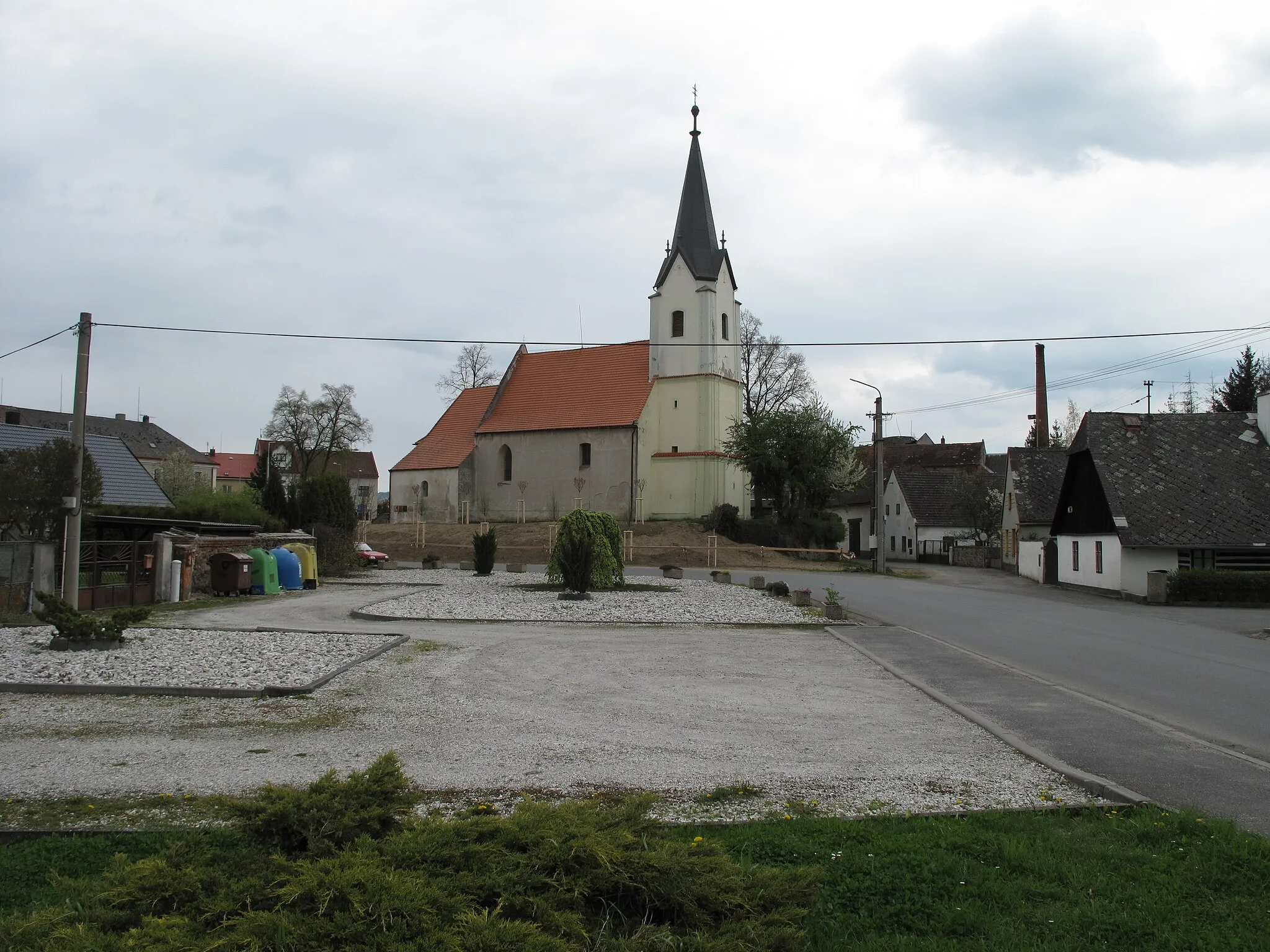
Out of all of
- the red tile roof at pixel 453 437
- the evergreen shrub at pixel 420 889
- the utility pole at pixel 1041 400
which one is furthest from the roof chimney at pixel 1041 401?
the evergreen shrub at pixel 420 889

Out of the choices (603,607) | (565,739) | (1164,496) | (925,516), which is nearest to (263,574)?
(603,607)

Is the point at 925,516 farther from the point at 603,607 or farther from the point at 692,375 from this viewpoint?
the point at 603,607

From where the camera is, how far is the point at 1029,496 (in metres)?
49.3

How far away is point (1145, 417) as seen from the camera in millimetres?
34906

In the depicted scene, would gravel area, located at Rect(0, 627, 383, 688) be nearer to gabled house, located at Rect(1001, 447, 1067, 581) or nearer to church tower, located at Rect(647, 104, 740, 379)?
gabled house, located at Rect(1001, 447, 1067, 581)

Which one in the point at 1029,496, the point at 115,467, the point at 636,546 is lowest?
the point at 636,546

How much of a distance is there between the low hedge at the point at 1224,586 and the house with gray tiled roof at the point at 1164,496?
1974 mm

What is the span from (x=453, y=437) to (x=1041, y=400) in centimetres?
3753

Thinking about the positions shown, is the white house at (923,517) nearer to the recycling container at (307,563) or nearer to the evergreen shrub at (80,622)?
the recycling container at (307,563)

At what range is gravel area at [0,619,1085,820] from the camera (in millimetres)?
6730

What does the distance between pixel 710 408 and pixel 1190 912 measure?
173 feet

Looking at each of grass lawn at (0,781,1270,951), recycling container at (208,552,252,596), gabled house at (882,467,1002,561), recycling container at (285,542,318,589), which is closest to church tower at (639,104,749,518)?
gabled house at (882,467,1002,561)

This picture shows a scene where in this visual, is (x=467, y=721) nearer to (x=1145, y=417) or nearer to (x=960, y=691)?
(x=960, y=691)

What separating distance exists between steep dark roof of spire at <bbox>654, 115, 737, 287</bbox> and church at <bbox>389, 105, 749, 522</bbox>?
0.06 m
